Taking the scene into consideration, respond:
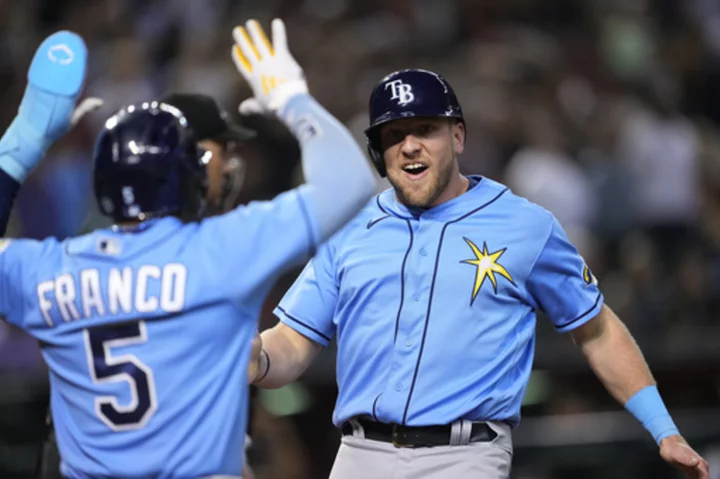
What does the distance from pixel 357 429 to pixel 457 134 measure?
3.76ft

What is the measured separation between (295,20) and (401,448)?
25.3 ft

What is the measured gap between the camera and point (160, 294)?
3.27 meters

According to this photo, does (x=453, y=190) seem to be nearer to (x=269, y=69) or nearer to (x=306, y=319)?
(x=306, y=319)

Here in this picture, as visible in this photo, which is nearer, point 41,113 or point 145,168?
point 145,168

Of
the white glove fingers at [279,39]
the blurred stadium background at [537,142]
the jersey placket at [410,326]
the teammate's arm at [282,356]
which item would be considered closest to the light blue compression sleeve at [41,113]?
the white glove fingers at [279,39]

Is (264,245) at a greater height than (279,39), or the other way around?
(279,39)

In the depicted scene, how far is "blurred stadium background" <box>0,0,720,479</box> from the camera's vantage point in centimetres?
820

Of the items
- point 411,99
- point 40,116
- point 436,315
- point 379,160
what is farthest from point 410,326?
point 40,116

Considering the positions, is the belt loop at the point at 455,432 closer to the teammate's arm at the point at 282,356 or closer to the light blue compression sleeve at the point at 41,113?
the teammate's arm at the point at 282,356

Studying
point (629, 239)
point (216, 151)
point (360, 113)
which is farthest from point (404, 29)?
point (216, 151)

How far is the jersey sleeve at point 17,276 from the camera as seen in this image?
11.1 feet

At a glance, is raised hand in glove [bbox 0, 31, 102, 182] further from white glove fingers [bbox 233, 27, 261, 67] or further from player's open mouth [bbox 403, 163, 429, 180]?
player's open mouth [bbox 403, 163, 429, 180]

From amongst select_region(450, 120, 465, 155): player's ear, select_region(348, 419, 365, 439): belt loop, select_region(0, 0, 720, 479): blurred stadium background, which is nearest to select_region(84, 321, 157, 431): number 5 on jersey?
select_region(348, 419, 365, 439): belt loop

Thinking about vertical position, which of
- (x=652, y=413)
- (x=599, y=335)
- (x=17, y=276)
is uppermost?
(x=17, y=276)
